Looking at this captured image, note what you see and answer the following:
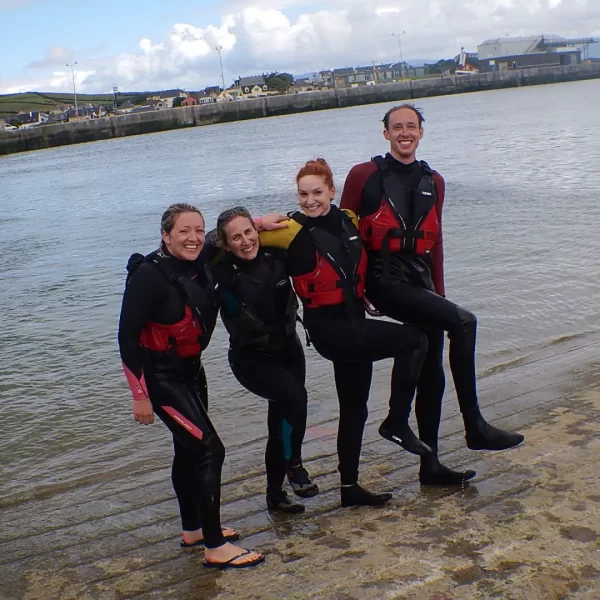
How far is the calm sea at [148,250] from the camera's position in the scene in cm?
659

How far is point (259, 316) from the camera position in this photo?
12.8 ft

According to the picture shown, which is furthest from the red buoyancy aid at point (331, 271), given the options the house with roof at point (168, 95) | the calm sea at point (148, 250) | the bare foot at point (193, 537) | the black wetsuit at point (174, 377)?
the house with roof at point (168, 95)

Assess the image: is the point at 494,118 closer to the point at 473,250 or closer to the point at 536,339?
the point at 473,250

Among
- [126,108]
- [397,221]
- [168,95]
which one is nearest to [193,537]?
[397,221]

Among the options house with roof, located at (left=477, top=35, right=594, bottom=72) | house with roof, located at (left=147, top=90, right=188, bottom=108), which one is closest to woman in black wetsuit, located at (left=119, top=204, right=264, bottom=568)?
house with roof, located at (left=147, top=90, right=188, bottom=108)

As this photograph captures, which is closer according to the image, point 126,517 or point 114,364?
point 126,517

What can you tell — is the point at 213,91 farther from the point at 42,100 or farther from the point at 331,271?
the point at 331,271

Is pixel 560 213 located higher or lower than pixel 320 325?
lower

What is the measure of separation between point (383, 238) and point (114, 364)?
5.15 meters

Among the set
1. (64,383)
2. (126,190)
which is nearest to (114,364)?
(64,383)

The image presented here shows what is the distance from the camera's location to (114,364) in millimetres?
8594

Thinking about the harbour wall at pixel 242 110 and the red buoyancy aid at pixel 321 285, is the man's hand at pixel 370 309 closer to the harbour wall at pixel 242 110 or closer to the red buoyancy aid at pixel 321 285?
the red buoyancy aid at pixel 321 285

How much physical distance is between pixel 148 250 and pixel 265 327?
13.8 meters

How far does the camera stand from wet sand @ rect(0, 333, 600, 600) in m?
3.36
